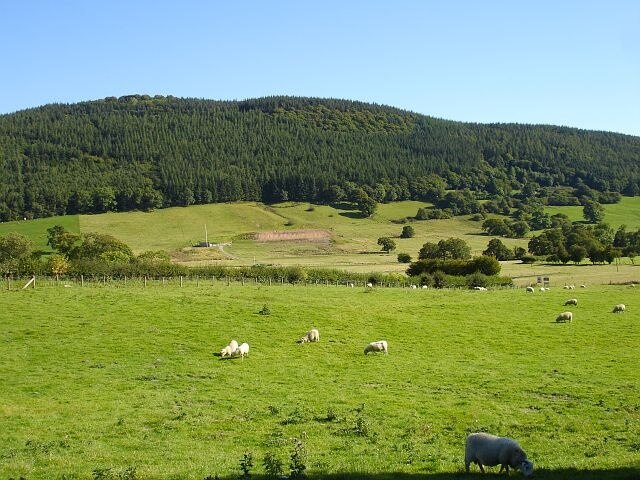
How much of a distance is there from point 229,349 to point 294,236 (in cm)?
12274

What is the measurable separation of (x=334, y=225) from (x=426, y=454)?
15665 cm

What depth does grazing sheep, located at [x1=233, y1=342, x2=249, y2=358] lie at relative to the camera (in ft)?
103

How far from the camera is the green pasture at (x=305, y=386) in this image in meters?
16.0

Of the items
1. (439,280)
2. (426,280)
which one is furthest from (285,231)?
(439,280)

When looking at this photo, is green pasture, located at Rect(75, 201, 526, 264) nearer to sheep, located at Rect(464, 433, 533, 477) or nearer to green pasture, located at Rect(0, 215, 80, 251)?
green pasture, located at Rect(0, 215, 80, 251)

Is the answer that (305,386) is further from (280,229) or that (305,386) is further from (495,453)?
(280,229)

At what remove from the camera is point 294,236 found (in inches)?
6068

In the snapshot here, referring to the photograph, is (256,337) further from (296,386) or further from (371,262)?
(371,262)

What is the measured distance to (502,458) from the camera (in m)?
14.4

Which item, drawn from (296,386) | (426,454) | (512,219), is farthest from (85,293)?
(512,219)

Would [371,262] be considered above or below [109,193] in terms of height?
below

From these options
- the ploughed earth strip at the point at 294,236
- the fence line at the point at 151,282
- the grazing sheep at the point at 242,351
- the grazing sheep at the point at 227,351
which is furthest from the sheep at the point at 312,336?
the ploughed earth strip at the point at 294,236

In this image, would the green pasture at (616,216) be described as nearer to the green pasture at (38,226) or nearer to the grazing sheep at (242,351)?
the green pasture at (38,226)

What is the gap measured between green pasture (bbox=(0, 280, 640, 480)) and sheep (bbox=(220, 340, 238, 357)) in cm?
83
